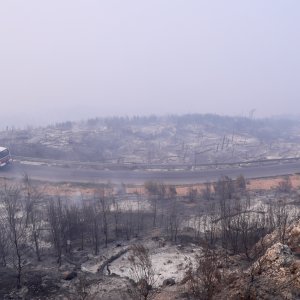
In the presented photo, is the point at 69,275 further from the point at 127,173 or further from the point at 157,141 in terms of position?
the point at 157,141

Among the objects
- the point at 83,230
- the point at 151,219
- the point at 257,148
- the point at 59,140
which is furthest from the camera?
the point at 257,148

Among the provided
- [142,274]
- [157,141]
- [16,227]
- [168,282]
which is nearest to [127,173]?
[16,227]

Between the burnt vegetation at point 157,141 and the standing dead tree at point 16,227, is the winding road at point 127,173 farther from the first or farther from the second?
the standing dead tree at point 16,227

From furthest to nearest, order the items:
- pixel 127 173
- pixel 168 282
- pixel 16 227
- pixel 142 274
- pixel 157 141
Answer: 1. pixel 157 141
2. pixel 127 173
3. pixel 16 227
4. pixel 142 274
5. pixel 168 282

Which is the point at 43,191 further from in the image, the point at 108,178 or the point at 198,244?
the point at 198,244

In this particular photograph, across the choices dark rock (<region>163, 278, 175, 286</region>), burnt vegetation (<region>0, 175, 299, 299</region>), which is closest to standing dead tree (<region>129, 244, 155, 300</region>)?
burnt vegetation (<region>0, 175, 299, 299</region>)

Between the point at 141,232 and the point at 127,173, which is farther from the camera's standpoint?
the point at 127,173

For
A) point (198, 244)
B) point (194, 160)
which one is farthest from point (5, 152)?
point (198, 244)

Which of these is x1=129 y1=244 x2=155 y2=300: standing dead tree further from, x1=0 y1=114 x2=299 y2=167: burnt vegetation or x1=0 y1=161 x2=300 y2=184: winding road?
x1=0 y1=114 x2=299 y2=167: burnt vegetation
